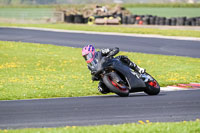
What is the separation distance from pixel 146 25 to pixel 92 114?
38.4 metres

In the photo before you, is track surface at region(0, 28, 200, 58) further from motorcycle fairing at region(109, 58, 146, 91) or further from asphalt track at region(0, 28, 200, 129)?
asphalt track at region(0, 28, 200, 129)

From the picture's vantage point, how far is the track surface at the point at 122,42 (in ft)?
86.4

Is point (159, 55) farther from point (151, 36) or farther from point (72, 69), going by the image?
point (151, 36)

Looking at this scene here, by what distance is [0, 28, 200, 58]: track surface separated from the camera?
1037 inches

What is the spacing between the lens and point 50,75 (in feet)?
54.5

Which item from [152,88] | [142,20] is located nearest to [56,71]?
[152,88]

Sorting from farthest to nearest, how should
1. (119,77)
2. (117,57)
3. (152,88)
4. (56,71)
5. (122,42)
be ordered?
(122,42) → (56,71) → (152,88) → (117,57) → (119,77)

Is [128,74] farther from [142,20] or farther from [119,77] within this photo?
[142,20]

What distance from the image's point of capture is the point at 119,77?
36.7 ft

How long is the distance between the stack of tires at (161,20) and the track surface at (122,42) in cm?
1307

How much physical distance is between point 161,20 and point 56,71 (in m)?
30.6

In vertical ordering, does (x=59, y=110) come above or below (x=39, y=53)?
above

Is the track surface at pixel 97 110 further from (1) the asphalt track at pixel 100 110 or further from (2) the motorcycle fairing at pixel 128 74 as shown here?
(2) the motorcycle fairing at pixel 128 74

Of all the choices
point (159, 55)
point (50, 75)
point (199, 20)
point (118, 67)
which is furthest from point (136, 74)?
point (199, 20)
